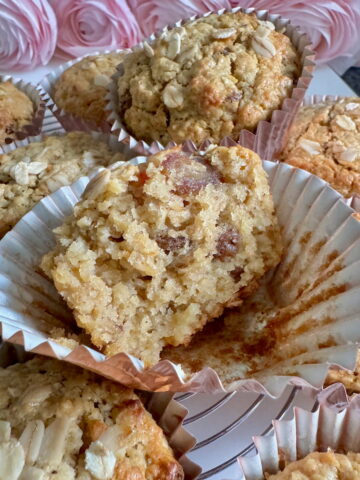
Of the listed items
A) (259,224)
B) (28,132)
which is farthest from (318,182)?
(28,132)

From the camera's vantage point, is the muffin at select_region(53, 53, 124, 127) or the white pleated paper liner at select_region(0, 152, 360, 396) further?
the muffin at select_region(53, 53, 124, 127)

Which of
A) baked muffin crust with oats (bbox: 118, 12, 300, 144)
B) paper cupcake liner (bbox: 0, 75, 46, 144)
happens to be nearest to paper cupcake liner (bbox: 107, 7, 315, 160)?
baked muffin crust with oats (bbox: 118, 12, 300, 144)

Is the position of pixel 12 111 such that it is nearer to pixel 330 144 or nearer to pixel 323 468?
pixel 330 144

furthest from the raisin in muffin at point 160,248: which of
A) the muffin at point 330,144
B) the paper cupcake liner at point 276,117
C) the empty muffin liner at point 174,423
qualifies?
the muffin at point 330,144

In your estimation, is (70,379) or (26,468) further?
(70,379)

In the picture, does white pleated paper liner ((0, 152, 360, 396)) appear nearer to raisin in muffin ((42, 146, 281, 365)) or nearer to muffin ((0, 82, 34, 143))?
raisin in muffin ((42, 146, 281, 365))

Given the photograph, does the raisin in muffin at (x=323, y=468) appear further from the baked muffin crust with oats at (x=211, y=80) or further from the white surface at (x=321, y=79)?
the white surface at (x=321, y=79)

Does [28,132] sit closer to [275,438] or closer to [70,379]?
[70,379]
